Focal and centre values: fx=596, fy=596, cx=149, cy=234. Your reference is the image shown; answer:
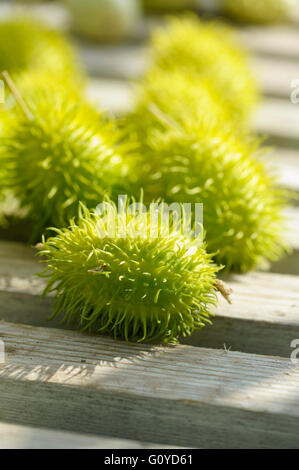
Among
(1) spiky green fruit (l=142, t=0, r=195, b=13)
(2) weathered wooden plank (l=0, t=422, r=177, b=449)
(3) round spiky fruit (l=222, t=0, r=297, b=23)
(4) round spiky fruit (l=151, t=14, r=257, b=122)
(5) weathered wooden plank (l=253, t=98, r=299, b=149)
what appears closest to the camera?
(2) weathered wooden plank (l=0, t=422, r=177, b=449)

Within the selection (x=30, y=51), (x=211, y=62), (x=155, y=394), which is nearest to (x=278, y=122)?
(x=211, y=62)

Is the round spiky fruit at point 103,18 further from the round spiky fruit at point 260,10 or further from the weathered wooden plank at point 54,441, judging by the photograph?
the weathered wooden plank at point 54,441

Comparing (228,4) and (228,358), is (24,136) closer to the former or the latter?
(228,358)

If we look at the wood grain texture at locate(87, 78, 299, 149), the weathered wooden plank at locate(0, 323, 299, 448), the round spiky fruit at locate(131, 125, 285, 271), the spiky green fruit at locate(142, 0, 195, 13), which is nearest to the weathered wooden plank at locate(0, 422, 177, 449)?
the weathered wooden plank at locate(0, 323, 299, 448)

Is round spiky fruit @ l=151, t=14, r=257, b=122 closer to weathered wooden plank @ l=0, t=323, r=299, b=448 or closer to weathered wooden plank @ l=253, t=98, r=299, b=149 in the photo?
weathered wooden plank @ l=253, t=98, r=299, b=149

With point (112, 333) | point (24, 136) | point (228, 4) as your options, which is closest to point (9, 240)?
point (24, 136)
